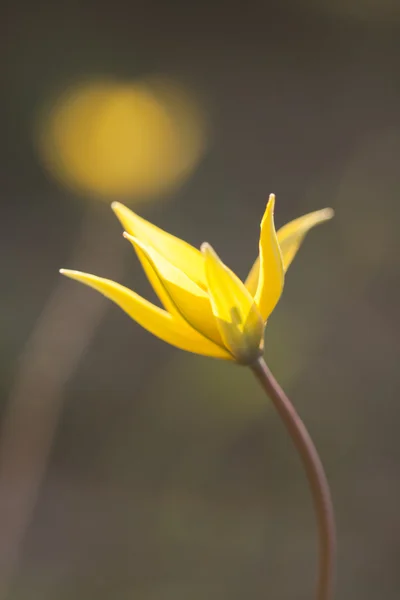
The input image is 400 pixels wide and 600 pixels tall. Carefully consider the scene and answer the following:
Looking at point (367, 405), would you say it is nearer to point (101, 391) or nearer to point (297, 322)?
point (297, 322)

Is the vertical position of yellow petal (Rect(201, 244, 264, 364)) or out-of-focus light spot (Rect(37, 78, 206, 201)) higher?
out-of-focus light spot (Rect(37, 78, 206, 201))

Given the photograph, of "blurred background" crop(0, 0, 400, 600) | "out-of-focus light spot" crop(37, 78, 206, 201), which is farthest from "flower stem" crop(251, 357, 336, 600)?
"out-of-focus light spot" crop(37, 78, 206, 201)

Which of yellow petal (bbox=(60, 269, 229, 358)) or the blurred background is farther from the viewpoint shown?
the blurred background

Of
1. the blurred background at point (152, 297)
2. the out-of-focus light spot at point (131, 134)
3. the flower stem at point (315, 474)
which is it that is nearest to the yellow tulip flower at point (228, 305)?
the flower stem at point (315, 474)

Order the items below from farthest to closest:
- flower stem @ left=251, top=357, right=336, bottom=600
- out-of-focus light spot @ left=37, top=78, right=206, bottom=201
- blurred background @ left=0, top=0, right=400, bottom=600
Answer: out-of-focus light spot @ left=37, top=78, right=206, bottom=201 → blurred background @ left=0, top=0, right=400, bottom=600 → flower stem @ left=251, top=357, right=336, bottom=600

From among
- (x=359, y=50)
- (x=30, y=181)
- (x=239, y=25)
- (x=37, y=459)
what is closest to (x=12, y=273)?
(x=30, y=181)

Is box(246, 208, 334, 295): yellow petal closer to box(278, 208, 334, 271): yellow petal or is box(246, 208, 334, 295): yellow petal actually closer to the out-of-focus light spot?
box(278, 208, 334, 271): yellow petal
